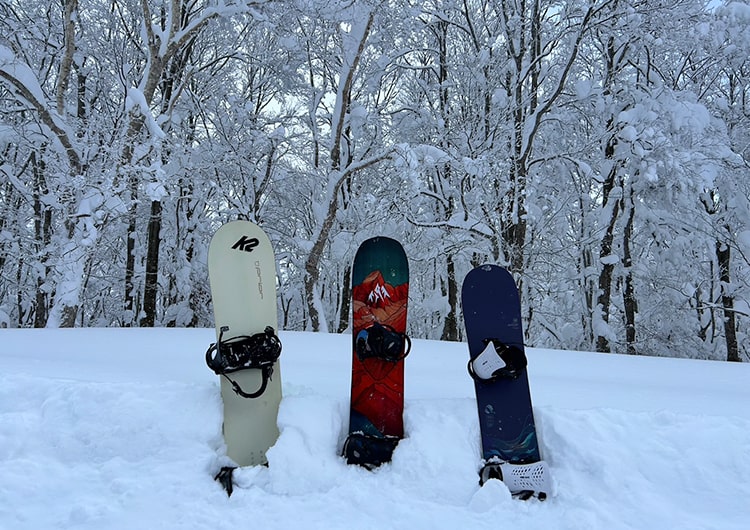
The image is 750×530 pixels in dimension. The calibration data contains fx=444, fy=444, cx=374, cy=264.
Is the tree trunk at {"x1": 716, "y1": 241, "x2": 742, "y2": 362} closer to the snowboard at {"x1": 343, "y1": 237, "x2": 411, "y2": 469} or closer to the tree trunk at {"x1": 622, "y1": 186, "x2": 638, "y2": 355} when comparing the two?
the tree trunk at {"x1": 622, "y1": 186, "x2": 638, "y2": 355}

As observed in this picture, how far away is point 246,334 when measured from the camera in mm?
2723

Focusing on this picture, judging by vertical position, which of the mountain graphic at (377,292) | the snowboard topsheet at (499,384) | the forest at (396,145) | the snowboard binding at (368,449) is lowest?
the snowboard binding at (368,449)

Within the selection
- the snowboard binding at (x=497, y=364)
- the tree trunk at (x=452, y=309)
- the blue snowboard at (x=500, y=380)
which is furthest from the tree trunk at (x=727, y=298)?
the snowboard binding at (x=497, y=364)

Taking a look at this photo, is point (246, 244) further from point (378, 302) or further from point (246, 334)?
point (378, 302)

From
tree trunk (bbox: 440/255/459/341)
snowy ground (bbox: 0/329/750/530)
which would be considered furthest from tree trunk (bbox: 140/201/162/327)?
snowy ground (bbox: 0/329/750/530)

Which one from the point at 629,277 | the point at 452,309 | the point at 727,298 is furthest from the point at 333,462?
the point at 727,298

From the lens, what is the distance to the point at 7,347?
3.70m

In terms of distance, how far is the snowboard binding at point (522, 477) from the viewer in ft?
6.97

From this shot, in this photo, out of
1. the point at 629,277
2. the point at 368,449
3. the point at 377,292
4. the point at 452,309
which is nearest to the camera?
the point at 368,449

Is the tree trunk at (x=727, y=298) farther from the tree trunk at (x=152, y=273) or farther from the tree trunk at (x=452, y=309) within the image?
the tree trunk at (x=152, y=273)

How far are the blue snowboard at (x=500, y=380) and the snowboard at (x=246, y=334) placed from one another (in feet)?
3.81

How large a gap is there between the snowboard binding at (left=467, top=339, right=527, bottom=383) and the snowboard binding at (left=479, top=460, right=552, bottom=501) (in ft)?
1.46

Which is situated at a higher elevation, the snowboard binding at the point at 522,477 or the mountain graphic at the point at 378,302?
the mountain graphic at the point at 378,302

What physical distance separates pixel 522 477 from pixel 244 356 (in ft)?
5.17
